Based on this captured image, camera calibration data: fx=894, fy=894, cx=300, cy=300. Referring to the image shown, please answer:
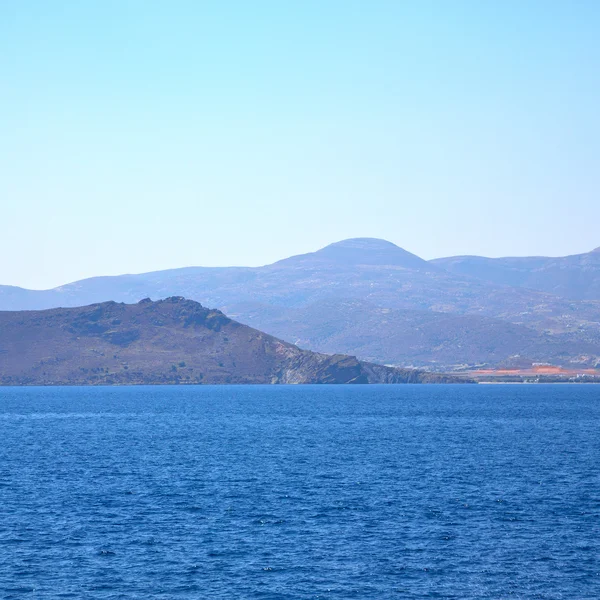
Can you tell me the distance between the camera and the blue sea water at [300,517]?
155ft

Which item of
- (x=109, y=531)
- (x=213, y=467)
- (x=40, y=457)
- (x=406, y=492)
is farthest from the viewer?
(x=40, y=457)

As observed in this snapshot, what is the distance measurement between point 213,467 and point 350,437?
124 ft

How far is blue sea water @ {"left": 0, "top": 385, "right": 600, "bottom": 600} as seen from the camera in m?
47.3

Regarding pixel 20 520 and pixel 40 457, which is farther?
pixel 40 457

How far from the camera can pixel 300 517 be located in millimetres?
63281

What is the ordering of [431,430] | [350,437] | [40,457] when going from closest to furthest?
[40,457], [350,437], [431,430]

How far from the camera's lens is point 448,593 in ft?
149

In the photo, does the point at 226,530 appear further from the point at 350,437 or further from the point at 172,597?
the point at 350,437

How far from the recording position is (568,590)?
1797 inches

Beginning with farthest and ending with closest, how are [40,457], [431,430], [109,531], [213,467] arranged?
1. [431,430]
2. [40,457]
3. [213,467]
4. [109,531]

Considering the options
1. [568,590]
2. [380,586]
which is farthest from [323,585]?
[568,590]

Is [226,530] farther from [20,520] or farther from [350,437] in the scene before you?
[350,437]

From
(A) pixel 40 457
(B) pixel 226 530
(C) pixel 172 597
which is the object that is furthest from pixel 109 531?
(A) pixel 40 457

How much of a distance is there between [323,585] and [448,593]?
647cm
